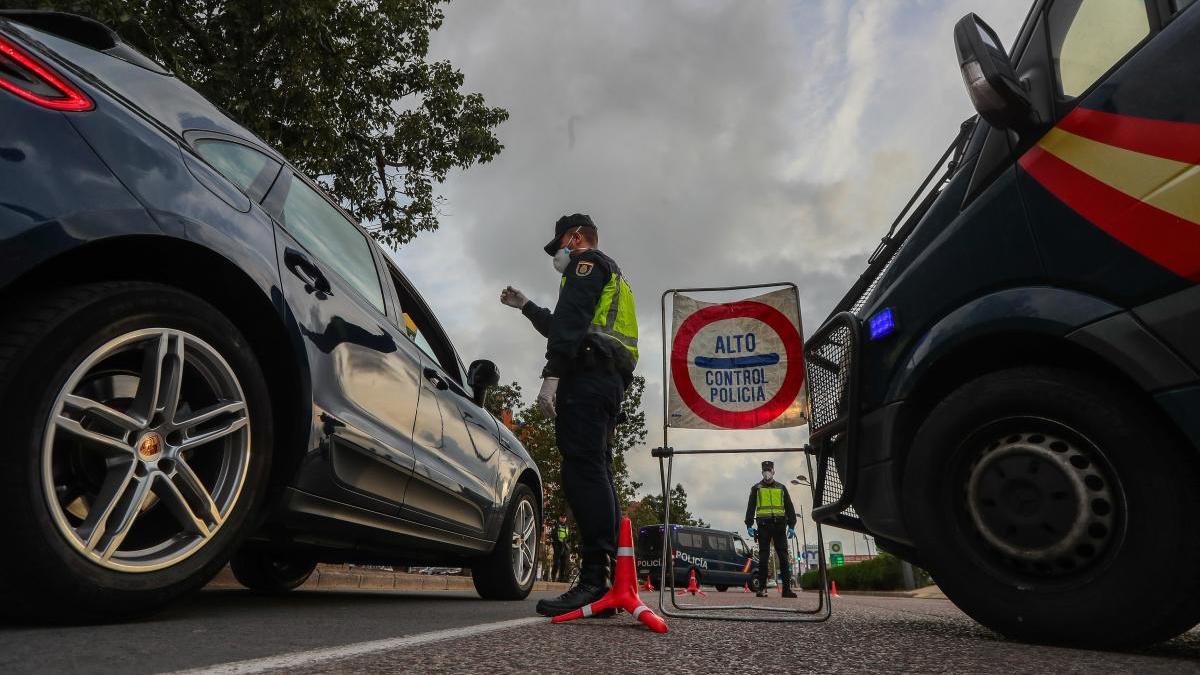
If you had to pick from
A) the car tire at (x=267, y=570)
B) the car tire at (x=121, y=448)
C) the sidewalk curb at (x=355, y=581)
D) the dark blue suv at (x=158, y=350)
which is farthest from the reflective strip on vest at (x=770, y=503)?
the car tire at (x=121, y=448)

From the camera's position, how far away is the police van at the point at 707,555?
79.1ft

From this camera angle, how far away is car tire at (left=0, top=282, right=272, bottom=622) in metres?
1.93

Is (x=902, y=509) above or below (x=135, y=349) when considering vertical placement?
below

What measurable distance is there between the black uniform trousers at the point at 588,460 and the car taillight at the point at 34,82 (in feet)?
6.86

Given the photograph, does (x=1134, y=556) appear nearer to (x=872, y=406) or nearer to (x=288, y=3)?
(x=872, y=406)

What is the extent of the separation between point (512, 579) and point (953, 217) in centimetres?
358

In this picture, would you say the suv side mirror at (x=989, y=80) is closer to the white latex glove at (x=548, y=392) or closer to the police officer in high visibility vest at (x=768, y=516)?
the white latex glove at (x=548, y=392)

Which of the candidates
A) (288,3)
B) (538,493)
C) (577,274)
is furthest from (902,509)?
(288,3)

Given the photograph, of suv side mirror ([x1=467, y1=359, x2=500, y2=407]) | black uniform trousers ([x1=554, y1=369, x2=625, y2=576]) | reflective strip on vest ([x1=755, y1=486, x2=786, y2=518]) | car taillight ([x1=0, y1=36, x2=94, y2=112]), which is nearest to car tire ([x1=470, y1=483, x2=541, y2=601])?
suv side mirror ([x1=467, y1=359, x2=500, y2=407])

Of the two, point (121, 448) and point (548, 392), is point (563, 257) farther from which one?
point (121, 448)

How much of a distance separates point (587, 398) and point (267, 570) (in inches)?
104

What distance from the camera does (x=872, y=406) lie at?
3.14 metres

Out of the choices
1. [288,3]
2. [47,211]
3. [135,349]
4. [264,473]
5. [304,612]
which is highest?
[288,3]

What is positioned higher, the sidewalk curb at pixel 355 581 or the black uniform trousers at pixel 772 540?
the black uniform trousers at pixel 772 540
